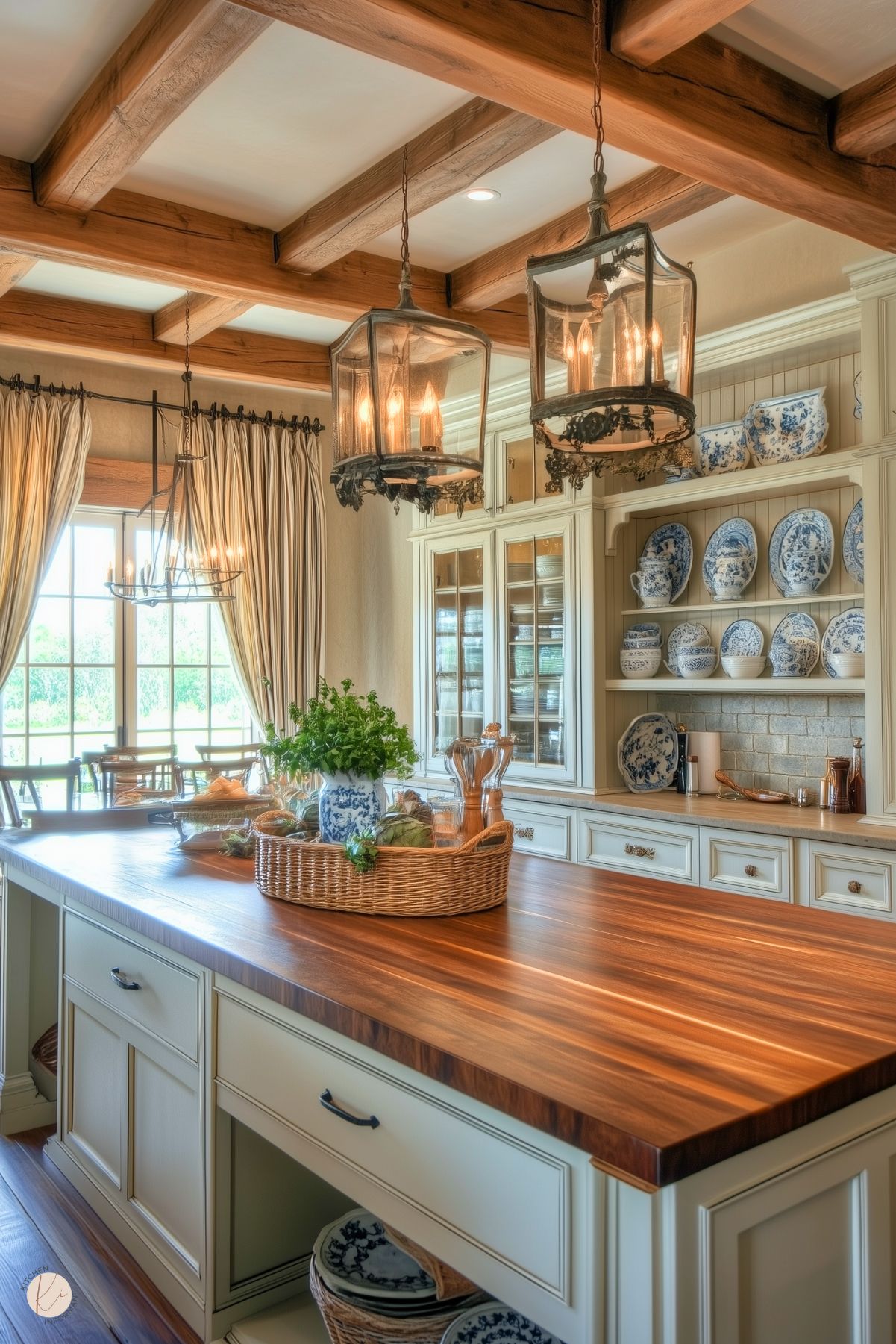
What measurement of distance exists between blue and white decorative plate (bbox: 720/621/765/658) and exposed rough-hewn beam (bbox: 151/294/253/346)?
2319 mm

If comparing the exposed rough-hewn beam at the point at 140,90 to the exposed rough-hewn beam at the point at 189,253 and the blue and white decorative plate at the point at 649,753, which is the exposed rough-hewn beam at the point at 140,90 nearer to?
the exposed rough-hewn beam at the point at 189,253

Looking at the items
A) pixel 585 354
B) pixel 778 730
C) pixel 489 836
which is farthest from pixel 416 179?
pixel 778 730

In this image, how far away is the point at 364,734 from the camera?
2172 millimetres

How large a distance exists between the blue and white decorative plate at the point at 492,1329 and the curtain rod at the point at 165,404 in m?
4.56

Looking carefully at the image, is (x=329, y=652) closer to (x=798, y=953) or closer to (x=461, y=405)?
(x=461, y=405)

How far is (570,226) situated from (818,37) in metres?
1.18

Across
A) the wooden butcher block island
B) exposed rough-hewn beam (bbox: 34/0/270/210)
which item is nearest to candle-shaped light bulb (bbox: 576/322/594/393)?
Result: the wooden butcher block island

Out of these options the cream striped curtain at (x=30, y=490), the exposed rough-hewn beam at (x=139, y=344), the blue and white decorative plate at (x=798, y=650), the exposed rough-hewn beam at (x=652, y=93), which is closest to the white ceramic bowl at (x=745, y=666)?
the blue and white decorative plate at (x=798, y=650)

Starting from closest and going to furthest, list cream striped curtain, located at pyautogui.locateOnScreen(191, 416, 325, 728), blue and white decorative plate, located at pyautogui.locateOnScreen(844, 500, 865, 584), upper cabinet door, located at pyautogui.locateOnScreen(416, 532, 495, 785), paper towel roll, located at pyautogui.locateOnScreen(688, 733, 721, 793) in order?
blue and white decorative plate, located at pyautogui.locateOnScreen(844, 500, 865, 584) → paper towel roll, located at pyautogui.locateOnScreen(688, 733, 721, 793) → upper cabinet door, located at pyautogui.locateOnScreen(416, 532, 495, 785) → cream striped curtain, located at pyautogui.locateOnScreen(191, 416, 325, 728)

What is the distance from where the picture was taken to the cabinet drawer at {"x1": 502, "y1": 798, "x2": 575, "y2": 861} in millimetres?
4039

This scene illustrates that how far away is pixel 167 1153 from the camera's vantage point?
2.05m

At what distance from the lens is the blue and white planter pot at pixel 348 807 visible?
7.07 ft

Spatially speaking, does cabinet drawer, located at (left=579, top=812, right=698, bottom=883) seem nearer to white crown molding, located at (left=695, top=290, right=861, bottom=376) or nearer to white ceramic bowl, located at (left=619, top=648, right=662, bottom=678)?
white ceramic bowl, located at (left=619, top=648, right=662, bottom=678)

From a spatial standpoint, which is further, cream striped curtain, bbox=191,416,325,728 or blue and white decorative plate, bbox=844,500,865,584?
cream striped curtain, bbox=191,416,325,728
